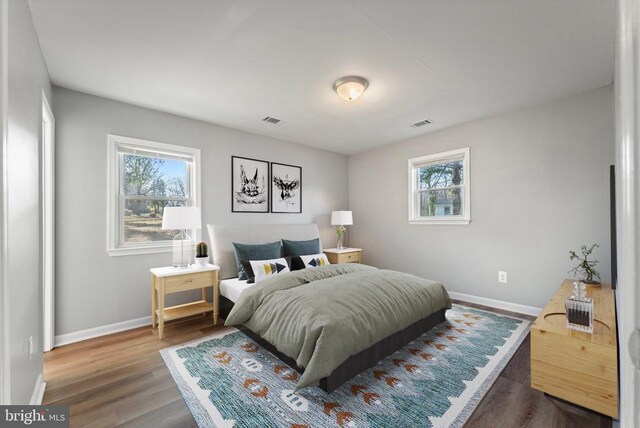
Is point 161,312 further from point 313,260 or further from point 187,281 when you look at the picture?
point 313,260

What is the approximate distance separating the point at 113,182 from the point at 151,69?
1353mm

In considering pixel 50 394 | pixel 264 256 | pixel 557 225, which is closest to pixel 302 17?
pixel 264 256

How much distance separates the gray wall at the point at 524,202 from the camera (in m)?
2.96

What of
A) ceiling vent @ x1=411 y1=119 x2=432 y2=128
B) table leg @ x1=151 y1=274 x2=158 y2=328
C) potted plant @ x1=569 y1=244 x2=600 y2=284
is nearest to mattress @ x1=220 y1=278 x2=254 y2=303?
table leg @ x1=151 y1=274 x2=158 y2=328

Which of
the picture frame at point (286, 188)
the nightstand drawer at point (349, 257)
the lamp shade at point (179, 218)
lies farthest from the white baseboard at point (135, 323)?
the picture frame at point (286, 188)

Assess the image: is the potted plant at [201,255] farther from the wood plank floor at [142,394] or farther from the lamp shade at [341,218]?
the lamp shade at [341,218]

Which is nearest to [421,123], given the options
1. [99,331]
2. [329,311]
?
[329,311]

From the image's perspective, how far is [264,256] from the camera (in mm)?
3582

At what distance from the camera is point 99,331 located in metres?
2.95

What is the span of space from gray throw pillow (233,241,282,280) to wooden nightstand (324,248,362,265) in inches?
50.8

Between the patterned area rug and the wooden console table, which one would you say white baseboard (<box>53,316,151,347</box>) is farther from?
the wooden console table

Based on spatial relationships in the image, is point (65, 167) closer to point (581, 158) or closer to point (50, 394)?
point (50, 394)

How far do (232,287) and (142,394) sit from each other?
4.17ft

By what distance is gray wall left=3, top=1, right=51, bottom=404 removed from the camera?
1.34m
